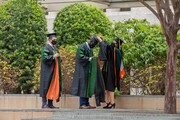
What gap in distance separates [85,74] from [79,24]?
336 cm

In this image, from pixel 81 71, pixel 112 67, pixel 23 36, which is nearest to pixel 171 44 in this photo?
pixel 112 67

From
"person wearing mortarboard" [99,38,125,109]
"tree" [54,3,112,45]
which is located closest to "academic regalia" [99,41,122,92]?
"person wearing mortarboard" [99,38,125,109]

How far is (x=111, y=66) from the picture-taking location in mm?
15352

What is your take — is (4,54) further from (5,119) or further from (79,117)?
(79,117)

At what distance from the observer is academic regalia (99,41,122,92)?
49.7 ft

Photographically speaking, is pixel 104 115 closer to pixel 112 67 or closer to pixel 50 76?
pixel 50 76

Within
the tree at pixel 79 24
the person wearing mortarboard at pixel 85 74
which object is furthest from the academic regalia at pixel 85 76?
the tree at pixel 79 24

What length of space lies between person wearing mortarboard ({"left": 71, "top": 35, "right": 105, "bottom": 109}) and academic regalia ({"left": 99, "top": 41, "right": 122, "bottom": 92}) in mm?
384

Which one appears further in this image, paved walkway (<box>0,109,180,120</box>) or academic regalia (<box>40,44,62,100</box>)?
academic regalia (<box>40,44,62,100</box>)

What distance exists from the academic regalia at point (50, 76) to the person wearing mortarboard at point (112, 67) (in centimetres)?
111

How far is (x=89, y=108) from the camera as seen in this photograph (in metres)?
14.6

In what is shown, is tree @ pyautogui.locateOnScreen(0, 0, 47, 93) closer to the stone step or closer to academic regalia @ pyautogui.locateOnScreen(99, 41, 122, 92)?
academic regalia @ pyautogui.locateOnScreen(99, 41, 122, 92)

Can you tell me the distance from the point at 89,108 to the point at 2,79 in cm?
319

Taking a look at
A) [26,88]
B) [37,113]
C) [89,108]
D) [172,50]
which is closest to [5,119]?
[37,113]
